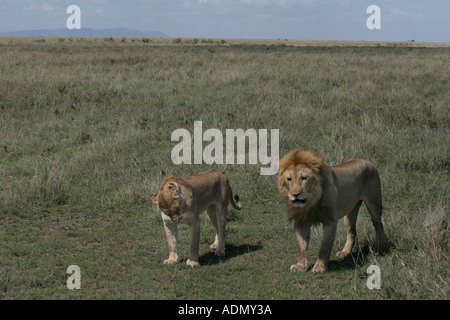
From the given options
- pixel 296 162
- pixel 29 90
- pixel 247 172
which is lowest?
pixel 247 172

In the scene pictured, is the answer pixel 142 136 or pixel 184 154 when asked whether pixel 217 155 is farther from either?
pixel 142 136

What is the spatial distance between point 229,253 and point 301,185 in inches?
64.5

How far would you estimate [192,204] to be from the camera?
5234 millimetres

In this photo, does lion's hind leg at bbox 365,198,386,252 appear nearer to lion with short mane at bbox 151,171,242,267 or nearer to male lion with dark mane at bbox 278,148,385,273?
male lion with dark mane at bbox 278,148,385,273

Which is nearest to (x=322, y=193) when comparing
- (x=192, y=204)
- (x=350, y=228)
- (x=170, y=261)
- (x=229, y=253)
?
(x=350, y=228)

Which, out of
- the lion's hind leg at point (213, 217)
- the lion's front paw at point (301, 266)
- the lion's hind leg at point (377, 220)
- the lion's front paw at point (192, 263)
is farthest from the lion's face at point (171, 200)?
the lion's hind leg at point (377, 220)

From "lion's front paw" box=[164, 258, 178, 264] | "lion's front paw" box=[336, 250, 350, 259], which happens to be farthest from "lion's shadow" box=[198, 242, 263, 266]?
"lion's front paw" box=[336, 250, 350, 259]

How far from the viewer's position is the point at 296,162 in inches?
187

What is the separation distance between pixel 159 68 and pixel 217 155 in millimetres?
12052

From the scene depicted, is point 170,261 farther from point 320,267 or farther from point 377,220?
point 377,220

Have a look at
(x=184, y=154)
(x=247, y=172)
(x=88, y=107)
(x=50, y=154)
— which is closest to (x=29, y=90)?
(x=88, y=107)

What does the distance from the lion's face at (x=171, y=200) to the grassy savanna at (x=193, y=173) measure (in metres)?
0.61

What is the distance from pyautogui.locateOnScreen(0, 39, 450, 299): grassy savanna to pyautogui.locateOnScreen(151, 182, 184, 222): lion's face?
2.00ft
